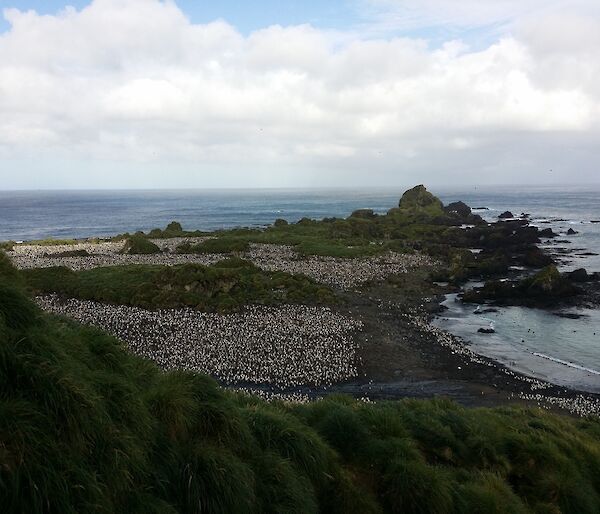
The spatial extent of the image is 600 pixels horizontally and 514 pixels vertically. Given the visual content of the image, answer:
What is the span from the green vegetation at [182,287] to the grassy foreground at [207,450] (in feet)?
79.1

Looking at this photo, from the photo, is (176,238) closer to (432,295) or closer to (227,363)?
(432,295)

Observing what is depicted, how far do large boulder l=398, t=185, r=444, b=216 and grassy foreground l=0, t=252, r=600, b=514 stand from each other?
296ft

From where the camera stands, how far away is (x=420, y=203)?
103 metres

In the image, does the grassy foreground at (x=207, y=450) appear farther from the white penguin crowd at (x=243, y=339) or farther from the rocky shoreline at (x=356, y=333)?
the white penguin crowd at (x=243, y=339)

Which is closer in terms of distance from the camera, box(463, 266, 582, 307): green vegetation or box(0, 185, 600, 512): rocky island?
box(0, 185, 600, 512): rocky island

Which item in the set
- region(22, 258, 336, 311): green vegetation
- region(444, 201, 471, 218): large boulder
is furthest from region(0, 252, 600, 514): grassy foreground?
region(444, 201, 471, 218): large boulder

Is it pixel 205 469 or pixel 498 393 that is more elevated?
pixel 205 469

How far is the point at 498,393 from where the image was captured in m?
22.5

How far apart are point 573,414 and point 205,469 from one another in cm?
1956

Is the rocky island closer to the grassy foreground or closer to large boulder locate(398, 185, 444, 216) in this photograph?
the grassy foreground

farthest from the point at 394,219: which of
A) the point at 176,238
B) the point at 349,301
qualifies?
the point at 349,301

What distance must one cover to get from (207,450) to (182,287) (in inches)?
1191

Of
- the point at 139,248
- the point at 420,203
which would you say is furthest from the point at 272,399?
the point at 420,203

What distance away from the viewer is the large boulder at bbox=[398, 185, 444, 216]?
326 feet
